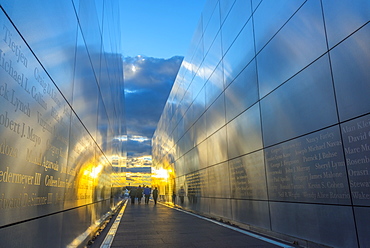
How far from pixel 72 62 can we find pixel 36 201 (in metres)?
2.84

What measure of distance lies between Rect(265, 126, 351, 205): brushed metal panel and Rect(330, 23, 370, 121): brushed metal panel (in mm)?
523

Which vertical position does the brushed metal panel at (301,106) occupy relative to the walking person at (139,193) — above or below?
above

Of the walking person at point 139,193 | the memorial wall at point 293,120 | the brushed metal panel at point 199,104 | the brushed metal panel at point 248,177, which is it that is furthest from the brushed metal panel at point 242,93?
the walking person at point 139,193

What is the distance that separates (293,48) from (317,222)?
12.7 ft

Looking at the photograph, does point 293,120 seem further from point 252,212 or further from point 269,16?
point 252,212

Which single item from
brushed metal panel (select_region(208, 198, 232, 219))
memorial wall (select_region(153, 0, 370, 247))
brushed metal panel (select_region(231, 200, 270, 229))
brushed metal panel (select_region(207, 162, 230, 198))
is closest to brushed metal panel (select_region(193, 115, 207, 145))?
memorial wall (select_region(153, 0, 370, 247))

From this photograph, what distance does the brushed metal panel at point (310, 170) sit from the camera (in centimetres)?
530

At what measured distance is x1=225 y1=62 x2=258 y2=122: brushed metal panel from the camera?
8.99 meters

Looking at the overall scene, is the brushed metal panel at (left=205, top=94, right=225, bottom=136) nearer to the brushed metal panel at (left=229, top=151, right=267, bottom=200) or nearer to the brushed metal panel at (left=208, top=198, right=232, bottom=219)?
the brushed metal panel at (left=229, top=151, right=267, bottom=200)

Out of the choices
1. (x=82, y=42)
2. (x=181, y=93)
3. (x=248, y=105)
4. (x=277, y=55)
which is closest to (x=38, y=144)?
(x=82, y=42)

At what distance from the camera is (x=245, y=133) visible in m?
9.52

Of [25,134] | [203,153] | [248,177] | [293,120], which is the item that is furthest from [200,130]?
[25,134]

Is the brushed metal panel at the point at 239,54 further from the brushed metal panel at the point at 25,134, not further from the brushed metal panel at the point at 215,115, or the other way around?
the brushed metal panel at the point at 25,134

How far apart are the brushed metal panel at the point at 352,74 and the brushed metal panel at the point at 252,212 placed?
380 cm
